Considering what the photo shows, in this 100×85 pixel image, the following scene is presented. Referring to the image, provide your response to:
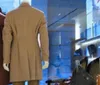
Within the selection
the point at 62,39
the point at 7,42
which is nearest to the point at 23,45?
the point at 7,42

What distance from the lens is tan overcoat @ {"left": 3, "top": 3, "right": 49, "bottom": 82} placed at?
293 centimetres

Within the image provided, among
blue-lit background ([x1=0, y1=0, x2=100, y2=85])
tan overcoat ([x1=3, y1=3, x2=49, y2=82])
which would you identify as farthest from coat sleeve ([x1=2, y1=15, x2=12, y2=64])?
blue-lit background ([x1=0, y1=0, x2=100, y2=85])

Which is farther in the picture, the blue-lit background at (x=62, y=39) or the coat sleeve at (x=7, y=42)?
the blue-lit background at (x=62, y=39)

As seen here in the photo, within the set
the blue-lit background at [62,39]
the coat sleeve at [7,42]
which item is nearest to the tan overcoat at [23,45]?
the coat sleeve at [7,42]

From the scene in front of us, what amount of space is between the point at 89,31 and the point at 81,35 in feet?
0.72

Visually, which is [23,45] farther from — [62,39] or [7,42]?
[62,39]

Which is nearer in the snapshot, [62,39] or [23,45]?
[23,45]

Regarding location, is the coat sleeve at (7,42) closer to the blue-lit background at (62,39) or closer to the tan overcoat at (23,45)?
the tan overcoat at (23,45)

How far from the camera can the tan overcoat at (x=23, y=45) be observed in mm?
2934

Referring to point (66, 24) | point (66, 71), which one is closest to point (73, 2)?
point (66, 24)

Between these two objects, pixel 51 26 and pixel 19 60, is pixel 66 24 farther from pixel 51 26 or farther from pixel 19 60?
pixel 19 60

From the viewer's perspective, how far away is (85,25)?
6406mm

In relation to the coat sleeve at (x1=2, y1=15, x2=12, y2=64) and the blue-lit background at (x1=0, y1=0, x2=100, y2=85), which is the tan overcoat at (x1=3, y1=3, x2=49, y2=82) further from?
the blue-lit background at (x1=0, y1=0, x2=100, y2=85)

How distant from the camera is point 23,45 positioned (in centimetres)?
295
